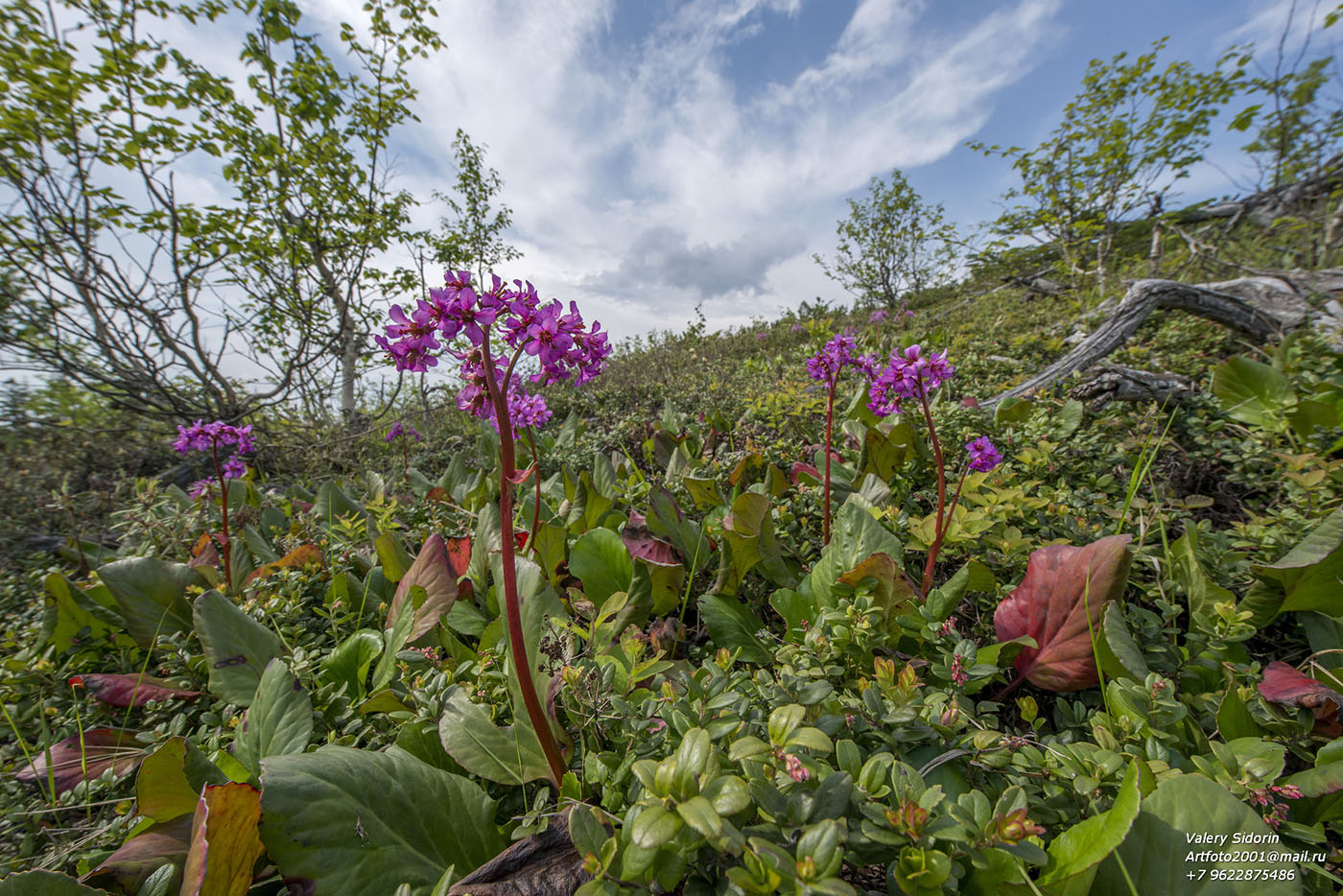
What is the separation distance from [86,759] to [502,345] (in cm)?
132

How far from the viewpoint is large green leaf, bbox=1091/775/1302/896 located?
0.66 meters

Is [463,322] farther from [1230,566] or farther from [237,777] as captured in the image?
[1230,566]

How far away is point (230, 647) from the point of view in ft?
4.05

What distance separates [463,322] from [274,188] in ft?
15.3

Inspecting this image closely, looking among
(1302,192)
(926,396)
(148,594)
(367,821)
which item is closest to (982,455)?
(926,396)

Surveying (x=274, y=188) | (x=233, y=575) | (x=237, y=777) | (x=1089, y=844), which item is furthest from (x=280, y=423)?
(x=1089, y=844)

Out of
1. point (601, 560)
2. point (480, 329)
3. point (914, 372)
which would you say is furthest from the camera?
point (914, 372)

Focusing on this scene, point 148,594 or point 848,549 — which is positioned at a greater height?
point 148,594

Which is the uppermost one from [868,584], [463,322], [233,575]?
[463,322]

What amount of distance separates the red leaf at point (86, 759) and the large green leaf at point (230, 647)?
18 centimetres

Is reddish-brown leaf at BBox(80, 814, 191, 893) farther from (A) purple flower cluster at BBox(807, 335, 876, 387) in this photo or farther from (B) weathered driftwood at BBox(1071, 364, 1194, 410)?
(B) weathered driftwood at BBox(1071, 364, 1194, 410)

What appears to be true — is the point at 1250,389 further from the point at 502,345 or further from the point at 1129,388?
the point at 502,345

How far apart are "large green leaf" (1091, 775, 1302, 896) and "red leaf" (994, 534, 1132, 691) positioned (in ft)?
1.19

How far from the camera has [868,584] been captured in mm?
1151
